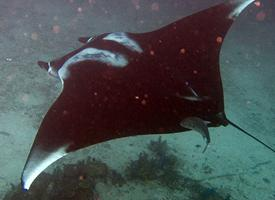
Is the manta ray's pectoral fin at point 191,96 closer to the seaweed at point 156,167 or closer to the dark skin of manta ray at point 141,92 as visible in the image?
the dark skin of manta ray at point 141,92

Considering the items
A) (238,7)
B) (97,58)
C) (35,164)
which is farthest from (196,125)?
(35,164)

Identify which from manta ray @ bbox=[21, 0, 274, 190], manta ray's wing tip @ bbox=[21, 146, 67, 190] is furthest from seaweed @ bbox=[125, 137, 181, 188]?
manta ray's wing tip @ bbox=[21, 146, 67, 190]

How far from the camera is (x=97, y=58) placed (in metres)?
3.33

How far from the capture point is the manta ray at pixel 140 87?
2945 mm

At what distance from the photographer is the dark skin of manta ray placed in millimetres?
2955

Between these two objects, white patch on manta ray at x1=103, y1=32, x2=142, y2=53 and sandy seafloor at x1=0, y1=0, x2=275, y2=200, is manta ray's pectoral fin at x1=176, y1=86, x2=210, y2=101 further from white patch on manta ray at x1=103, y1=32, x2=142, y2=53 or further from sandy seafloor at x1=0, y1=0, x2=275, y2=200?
sandy seafloor at x1=0, y1=0, x2=275, y2=200

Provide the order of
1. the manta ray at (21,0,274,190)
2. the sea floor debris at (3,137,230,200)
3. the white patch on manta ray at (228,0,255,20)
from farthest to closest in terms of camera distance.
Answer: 1. the sea floor debris at (3,137,230,200)
2. the white patch on manta ray at (228,0,255,20)
3. the manta ray at (21,0,274,190)

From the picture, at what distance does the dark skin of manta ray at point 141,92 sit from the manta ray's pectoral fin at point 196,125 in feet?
0.17

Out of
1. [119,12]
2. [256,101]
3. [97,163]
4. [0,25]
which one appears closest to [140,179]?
[97,163]

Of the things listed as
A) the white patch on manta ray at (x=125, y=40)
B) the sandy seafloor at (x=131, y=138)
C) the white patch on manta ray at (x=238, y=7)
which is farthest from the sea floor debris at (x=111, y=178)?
the white patch on manta ray at (x=238, y=7)

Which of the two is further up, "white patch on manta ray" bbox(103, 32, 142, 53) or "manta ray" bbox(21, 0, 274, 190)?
"white patch on manta ray" bbox(103, 32, 142, 53)

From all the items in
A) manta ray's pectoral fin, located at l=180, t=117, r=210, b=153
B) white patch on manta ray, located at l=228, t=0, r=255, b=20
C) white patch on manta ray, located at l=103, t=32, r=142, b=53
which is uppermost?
white patch on manta ray, located at l=228, t=0, r=255, b=20

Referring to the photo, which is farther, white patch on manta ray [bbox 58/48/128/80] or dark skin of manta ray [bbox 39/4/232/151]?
white patch on manta ray [bbox 58/48/128/80]

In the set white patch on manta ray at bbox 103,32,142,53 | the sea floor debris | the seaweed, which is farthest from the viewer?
the seaweed
